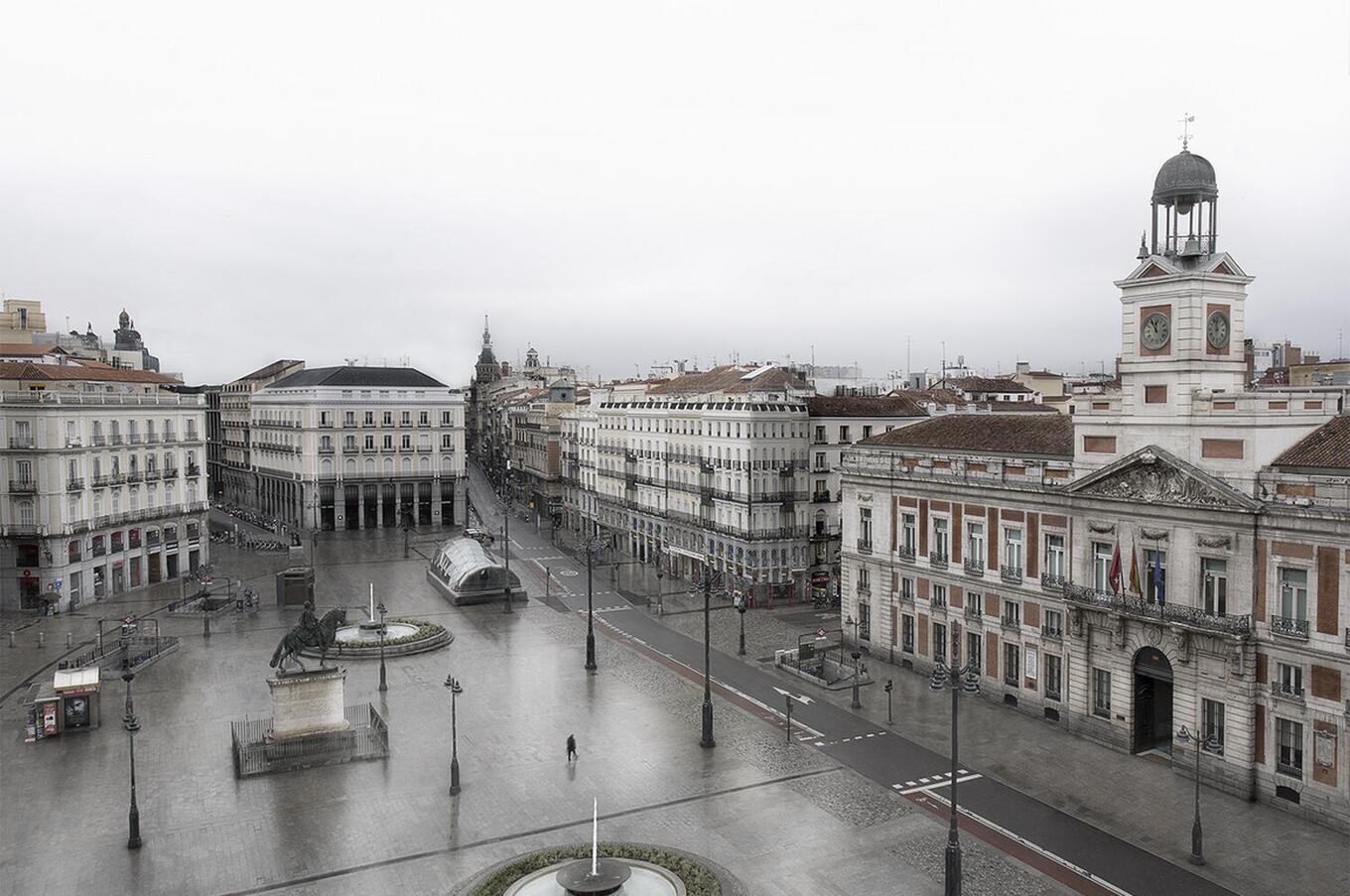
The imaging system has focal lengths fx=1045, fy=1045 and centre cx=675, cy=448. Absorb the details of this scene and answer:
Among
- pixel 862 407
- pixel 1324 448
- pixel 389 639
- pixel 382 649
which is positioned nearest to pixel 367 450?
pixel 389 639

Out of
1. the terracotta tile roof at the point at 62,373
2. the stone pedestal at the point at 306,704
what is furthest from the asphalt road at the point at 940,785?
the terracotta tile roof at the point at 62,373

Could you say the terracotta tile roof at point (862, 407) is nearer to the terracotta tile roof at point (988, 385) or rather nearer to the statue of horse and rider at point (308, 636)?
the terracotta tile roof at point (988, 385)

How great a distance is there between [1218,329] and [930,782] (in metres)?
21.4

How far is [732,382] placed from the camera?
8956 centimetres

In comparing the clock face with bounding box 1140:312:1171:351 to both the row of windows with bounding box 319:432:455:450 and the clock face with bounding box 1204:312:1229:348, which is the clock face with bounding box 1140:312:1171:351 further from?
the row of windows with bounding box 319:432:455:450

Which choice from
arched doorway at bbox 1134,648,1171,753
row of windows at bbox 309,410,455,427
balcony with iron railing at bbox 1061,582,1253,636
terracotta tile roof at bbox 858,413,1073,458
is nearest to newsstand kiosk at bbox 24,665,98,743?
terracotta tile roof at bbox 858,413,1073,458

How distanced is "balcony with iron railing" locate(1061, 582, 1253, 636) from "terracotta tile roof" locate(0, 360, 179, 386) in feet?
234

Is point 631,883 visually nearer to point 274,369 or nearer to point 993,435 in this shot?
point 993,435

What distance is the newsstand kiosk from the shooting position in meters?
43.8

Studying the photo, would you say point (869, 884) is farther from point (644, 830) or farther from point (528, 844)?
point (528, 844)

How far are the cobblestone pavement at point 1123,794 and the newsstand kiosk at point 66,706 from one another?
31.9 m

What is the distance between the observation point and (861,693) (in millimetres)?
50781

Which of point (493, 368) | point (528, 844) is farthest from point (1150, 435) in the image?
point (493, 368)

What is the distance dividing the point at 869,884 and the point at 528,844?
10.8 m
